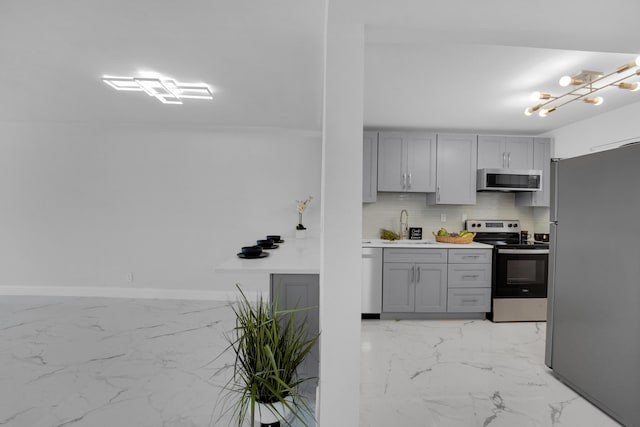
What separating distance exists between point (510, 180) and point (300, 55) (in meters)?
3.05

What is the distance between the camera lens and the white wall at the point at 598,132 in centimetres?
317

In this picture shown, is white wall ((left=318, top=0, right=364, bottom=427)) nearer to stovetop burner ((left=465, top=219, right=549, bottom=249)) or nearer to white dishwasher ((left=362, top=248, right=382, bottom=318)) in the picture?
white dishwasher ((left=362, top=248, right=382, bottom=318))

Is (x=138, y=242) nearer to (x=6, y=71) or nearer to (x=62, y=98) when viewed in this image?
(x=62, y=98)

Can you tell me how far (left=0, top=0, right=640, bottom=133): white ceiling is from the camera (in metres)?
1.44

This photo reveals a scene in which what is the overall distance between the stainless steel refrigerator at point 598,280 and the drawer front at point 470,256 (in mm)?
1229

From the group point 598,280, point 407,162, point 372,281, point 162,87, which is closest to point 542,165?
point 407,162

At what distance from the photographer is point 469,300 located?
379cm

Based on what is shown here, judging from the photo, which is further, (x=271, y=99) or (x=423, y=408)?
(x=271, y=99)

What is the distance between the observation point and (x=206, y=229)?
445 centimetres

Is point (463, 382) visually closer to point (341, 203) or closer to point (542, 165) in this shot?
point (341, 203)

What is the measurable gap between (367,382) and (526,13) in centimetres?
239

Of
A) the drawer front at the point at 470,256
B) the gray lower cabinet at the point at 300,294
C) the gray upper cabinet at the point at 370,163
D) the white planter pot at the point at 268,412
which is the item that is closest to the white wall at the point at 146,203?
the gray upper cabinet at the point at 370,163

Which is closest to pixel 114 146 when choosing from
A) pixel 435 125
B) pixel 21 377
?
pixel 21 377

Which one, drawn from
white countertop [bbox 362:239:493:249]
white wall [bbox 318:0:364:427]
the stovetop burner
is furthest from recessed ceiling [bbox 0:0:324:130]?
the stovetop burner
